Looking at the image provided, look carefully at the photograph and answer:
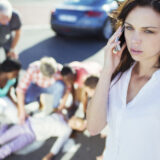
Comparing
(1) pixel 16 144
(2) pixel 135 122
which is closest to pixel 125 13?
(2) pixel 135 122

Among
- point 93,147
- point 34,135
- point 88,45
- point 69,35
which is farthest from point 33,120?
point 69,35

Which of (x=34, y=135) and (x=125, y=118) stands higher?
(x=125, y=118)

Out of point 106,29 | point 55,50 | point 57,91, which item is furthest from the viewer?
point 106,29

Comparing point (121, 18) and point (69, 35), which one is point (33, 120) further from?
point (69, 35)

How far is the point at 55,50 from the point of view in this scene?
276 inches

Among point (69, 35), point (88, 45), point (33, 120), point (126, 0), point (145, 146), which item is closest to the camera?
point (145, 146)

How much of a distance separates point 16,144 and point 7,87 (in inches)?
30.9

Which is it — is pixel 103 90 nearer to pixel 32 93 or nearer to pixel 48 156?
pixel 48 156

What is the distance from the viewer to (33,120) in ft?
11.7

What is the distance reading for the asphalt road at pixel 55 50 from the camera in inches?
137

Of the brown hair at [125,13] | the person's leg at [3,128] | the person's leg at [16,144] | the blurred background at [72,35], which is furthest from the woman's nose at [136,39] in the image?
the blurred background at [72,35]

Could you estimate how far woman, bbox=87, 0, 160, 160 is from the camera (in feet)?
4.34

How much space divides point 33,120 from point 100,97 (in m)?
2.21

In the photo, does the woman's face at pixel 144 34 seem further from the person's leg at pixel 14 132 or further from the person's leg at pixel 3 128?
the person's leg at pixel 3 128
